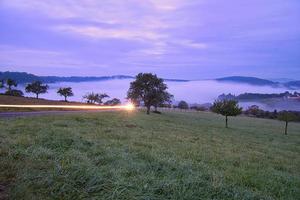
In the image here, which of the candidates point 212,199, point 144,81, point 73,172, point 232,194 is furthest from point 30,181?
point 144,81

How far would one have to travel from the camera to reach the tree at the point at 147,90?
87438mm

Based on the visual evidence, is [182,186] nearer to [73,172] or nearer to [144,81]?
[73,172]

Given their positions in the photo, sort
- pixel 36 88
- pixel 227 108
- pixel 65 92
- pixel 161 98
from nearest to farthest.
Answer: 1. pixel 227 108
2. pixel 161 98
3. pixel 36 88
4. pixel 65 92

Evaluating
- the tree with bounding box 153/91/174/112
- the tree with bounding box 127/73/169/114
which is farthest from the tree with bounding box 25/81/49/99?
the tree with bounding box 153/91/174/112

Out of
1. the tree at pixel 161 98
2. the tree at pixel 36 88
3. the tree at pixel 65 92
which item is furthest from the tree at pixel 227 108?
the tree at pixel 36 88

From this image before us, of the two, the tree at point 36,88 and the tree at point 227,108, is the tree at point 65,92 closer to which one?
the tree at point 36,88

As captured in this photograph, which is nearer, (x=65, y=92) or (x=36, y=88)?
(x=36, y=88)

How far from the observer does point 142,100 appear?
8925 cm

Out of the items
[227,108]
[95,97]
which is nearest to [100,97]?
[95,97]

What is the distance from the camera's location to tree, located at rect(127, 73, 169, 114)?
8744 centimetres

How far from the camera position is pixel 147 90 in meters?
89.0

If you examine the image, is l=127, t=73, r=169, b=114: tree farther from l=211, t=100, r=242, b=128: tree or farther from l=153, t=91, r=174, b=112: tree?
l=211, t=100, r=242, b=128: tree

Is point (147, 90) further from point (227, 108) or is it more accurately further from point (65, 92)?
point (65, 92)

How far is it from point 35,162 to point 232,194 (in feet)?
16.7
